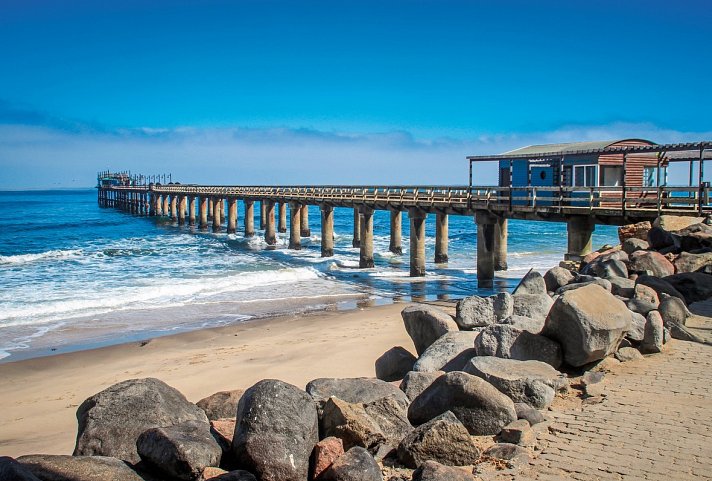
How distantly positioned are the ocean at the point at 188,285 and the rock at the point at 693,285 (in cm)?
952

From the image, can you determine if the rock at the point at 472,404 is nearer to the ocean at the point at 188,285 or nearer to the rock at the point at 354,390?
the rock at the point at 354,390

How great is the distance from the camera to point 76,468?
4984 millimetres

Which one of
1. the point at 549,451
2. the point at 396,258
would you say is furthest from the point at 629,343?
the point at 396,258

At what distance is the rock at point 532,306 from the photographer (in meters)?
9.36

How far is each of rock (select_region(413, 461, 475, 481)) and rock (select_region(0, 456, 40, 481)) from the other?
2.99 m

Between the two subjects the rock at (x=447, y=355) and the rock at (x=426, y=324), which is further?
the rock at (x=426, y=324)

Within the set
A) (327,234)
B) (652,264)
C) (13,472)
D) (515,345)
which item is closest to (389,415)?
(515,345)

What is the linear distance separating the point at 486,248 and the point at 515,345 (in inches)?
582

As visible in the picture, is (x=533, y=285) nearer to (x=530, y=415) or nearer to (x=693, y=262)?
(x=693, y=262)

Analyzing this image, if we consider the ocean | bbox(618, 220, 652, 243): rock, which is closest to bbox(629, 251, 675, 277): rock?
bbox(618, 220, 652, 243): rock

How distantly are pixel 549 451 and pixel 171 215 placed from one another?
210ft

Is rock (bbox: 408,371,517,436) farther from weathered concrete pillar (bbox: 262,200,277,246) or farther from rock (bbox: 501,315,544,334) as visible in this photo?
weathered concrete pillar (bbox: 262,200,277,246)

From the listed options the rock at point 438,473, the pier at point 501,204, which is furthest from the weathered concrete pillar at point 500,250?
the rock at point 438,473

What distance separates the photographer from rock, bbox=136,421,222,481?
17.7 feet
